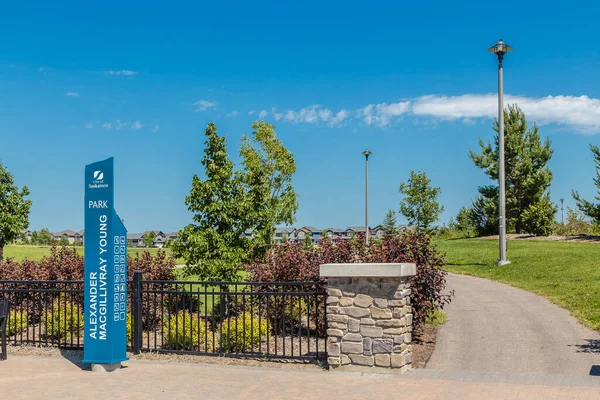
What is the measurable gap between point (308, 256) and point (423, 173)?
34374mm

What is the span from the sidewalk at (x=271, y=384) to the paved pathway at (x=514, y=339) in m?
1.06

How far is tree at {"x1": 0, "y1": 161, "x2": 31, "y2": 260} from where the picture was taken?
24.9 meters

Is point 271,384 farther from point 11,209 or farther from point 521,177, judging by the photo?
point 521,177

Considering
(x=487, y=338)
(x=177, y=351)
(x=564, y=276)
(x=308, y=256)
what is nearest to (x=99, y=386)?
(x=177, y=351)

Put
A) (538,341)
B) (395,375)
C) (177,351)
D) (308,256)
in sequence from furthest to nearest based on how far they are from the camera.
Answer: (308,256) < (538,341) < (177,351) < (395,375)

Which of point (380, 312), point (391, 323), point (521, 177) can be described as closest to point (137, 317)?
point (380, 312)

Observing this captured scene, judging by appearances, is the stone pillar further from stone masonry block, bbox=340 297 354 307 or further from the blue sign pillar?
the blue sign pillar

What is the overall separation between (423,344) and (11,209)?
20.3 m

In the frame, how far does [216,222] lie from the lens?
579 inches

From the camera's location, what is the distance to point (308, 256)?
40.9 ft

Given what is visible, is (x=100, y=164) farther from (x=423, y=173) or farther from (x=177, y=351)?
(x=423, y=173)

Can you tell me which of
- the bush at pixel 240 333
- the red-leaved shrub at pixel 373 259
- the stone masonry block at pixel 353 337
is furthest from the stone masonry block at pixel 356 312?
the bush at pixel 240 333

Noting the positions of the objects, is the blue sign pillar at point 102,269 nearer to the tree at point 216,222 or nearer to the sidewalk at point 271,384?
the sidewalk at point 271,384

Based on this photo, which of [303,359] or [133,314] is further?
[133,314]
